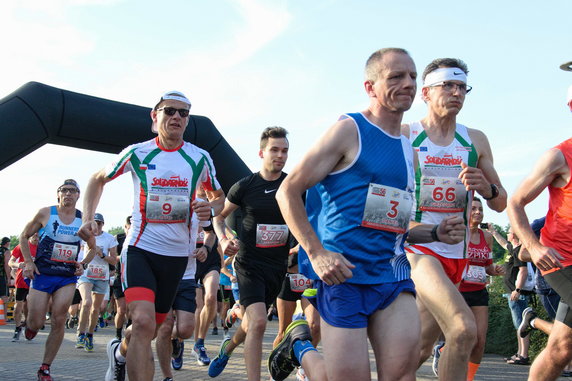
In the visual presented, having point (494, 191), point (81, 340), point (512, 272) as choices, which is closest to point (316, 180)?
point (494, 191)

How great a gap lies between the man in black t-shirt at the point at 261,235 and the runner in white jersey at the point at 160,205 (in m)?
0.85

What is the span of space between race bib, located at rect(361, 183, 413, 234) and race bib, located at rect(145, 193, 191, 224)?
7.88 feet

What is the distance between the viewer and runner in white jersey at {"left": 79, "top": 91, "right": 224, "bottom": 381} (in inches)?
210

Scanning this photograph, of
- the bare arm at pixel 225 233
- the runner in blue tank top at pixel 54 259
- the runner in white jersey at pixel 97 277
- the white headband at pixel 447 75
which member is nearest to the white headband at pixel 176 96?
the bare arm at pixel 225 233

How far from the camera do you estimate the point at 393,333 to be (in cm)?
335

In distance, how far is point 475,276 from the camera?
7688 millimetres

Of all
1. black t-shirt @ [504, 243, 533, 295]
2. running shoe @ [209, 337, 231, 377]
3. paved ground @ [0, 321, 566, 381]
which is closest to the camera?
running shoe @ [209, 337, 231, 377]

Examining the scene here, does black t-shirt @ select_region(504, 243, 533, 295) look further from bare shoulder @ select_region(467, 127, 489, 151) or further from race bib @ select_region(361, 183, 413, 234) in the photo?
race bib @ select_region(361, 183, 413, 234)

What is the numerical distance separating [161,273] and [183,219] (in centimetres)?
45

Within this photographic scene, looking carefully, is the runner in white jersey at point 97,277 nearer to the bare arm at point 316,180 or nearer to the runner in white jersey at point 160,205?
the runner in white jersey at point 160,205

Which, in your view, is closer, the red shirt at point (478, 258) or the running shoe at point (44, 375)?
the running shoe at point (44, 375)


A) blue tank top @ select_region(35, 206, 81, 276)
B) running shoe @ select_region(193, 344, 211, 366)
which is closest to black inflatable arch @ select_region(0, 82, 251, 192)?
blue tank top @ select_region(35, 206, 81, 276)

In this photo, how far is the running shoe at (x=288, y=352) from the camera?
448cm

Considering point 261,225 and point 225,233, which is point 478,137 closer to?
point 261,225
